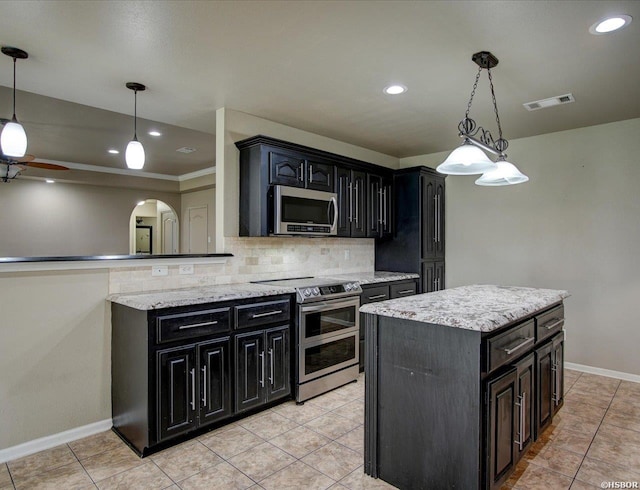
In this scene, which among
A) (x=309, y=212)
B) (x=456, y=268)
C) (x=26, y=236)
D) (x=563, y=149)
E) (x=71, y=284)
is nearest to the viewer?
(x=71, y=284)

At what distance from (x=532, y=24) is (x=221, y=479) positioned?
3.04m

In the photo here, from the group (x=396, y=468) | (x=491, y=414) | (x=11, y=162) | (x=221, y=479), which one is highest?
(x=11, y=162)

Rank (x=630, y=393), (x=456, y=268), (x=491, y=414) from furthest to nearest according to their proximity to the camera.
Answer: (x=456, y=268) < (x=630, y=393) < (x=491, y=414)

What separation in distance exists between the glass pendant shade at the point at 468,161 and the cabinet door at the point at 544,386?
1142 mm

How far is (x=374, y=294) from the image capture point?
3961 millimetres

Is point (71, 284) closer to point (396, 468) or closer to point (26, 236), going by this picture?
point (396, 468)

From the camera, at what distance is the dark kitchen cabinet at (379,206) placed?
4543 millimetres

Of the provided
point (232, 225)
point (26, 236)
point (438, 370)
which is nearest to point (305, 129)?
point (232, 225)

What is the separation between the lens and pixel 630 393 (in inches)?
135

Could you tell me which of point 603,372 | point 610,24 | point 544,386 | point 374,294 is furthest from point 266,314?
point 603,372

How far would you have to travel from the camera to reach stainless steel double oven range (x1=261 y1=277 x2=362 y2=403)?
317cm

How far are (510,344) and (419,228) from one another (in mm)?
2803

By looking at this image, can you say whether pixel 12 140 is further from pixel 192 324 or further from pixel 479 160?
pixel 479 160

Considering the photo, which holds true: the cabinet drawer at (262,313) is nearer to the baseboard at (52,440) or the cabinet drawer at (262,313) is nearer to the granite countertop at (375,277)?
the granite countertop at (375,277)
